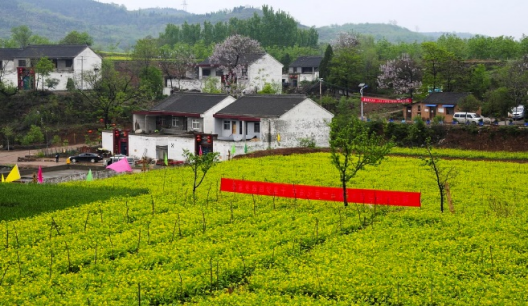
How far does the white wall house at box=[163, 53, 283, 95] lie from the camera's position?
7388cm

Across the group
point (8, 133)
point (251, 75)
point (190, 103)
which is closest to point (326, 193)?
point (190, 103)

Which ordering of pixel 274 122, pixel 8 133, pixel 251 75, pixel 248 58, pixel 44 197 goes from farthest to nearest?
pixel 248 58 → pixel 251 75 → pixel 8 133 → pixel 274 122 → pixel 44 197

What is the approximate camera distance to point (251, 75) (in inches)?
2921

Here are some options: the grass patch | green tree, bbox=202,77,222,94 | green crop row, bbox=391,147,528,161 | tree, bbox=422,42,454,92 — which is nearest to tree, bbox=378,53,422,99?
tree, bbox=422,42,454,92

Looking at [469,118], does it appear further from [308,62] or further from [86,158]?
[308,62]

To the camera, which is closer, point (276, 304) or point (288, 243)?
point (276, 304)

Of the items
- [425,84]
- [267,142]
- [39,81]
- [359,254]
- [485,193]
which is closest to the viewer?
[359,254]

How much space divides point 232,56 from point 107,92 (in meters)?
15.1

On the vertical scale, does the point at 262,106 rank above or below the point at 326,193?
above

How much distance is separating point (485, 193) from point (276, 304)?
1607cm

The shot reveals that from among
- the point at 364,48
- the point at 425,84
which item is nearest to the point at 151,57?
the point at 364,48

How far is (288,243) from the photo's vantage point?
21.7m

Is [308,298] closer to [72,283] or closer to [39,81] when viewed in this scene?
[72,283]

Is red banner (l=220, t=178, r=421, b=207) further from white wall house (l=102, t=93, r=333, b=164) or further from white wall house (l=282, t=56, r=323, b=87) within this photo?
white wall house (l=282, t=56, r=323, b=87)
